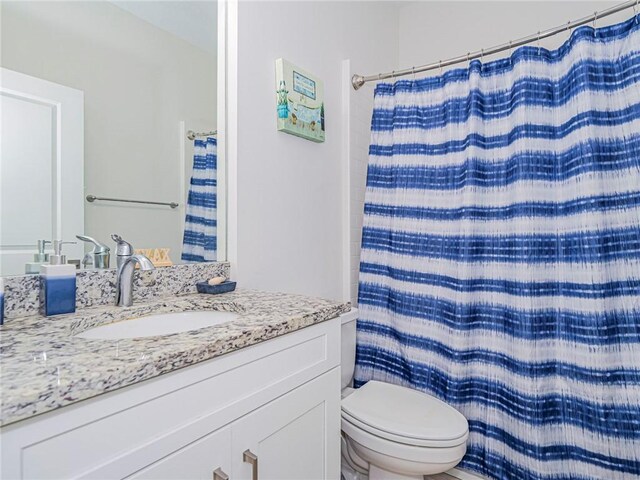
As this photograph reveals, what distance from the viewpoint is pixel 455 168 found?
5.63 feet

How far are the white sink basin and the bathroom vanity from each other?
0.02 m

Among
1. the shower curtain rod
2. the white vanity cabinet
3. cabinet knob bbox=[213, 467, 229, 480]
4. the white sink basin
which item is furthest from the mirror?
the shower curtain rod

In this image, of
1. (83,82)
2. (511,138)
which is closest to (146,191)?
(83,82)

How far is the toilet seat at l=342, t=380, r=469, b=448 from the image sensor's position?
4.05ft

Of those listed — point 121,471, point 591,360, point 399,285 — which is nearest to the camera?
point 121,471

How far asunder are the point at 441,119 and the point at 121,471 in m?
1.79

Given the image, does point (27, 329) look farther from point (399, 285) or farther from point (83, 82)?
point (399, 285)

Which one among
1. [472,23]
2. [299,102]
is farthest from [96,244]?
[472,23]

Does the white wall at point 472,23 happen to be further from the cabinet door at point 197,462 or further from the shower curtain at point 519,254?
the cabinet door at point 197,462

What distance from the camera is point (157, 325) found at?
973 mm

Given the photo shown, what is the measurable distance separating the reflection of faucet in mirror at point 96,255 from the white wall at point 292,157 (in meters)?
0.42

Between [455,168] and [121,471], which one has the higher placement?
[455,168]

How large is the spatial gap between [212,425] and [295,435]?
30 cm

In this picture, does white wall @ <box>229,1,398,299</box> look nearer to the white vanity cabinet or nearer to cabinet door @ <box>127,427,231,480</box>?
the white vanity cabinet
